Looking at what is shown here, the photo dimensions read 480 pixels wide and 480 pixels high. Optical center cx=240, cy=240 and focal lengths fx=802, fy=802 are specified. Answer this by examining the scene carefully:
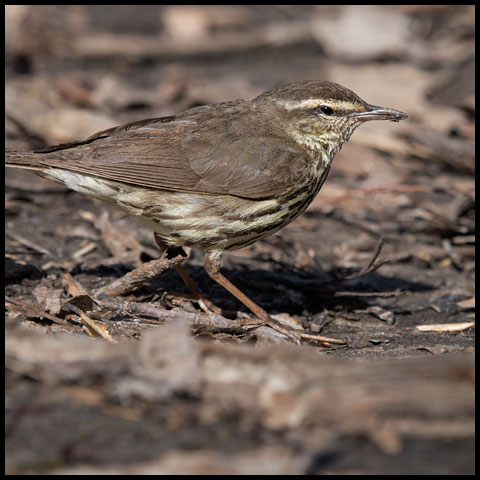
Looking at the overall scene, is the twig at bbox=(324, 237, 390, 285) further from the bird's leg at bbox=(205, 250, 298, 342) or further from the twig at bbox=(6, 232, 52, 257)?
the twig at bbox=(6, 232, 52, 257)

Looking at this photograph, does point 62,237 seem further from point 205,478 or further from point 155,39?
point 155,39

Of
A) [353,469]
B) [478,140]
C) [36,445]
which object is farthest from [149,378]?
[478,140]

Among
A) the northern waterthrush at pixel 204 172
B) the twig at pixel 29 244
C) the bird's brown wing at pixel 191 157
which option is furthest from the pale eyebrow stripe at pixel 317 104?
the twig at pixel 29 244

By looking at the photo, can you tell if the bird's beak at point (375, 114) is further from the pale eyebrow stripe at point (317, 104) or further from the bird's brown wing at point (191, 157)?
the bird's brown wing at point (191, 157)

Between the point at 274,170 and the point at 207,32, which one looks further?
the point at 207,32

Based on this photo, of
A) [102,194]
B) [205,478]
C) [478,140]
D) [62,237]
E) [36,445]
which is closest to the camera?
[205,478]

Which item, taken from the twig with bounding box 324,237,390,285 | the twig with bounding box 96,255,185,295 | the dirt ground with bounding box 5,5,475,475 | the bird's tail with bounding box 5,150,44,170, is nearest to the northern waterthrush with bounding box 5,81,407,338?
the bird's tail with bounding box 5,150,44,170

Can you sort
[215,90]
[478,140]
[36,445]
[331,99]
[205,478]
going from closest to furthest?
[205,478] → [36,445] → [331,99] → [478,140] → [215,90]

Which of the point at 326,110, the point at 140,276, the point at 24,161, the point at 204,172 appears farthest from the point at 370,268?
the point at 24,161
